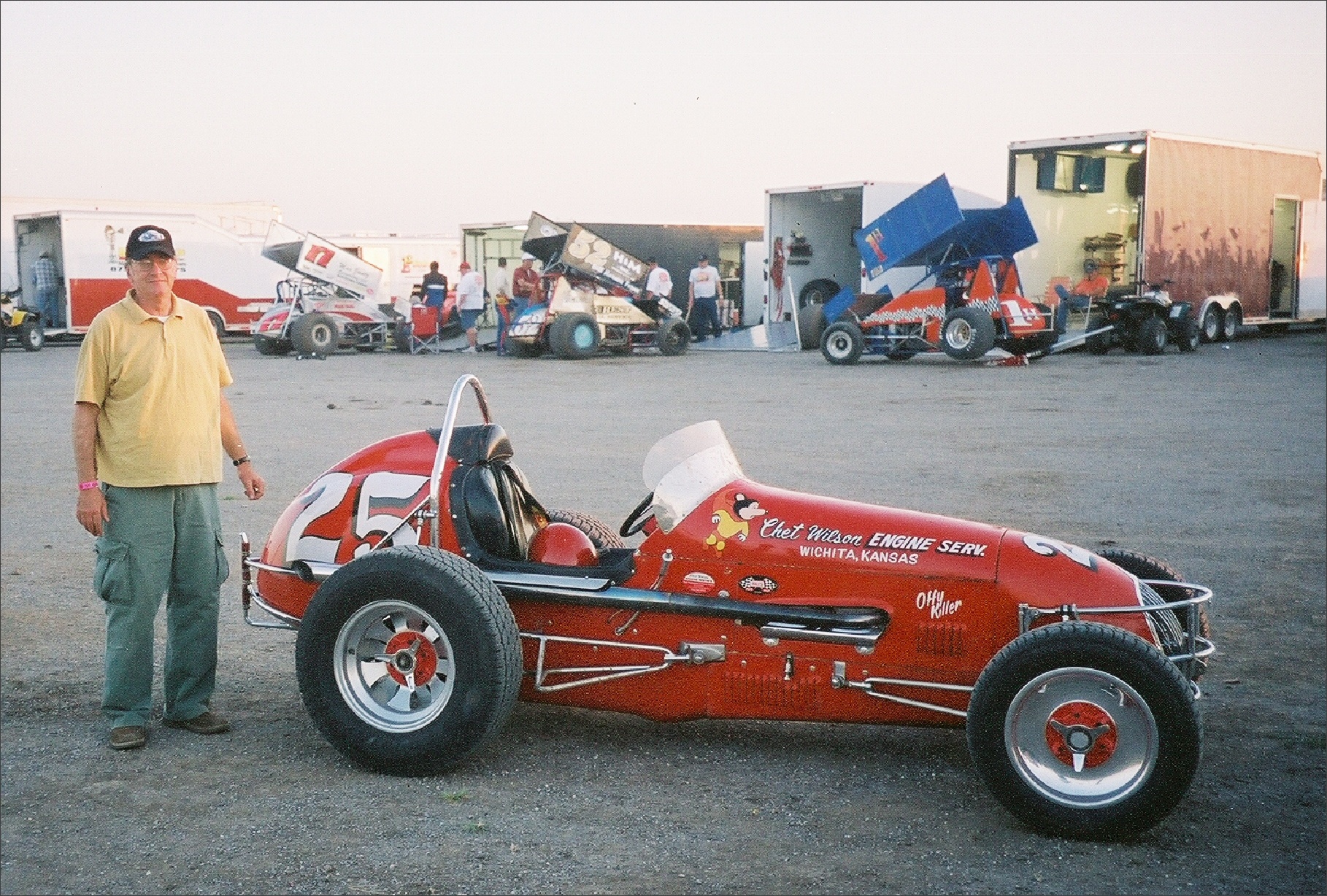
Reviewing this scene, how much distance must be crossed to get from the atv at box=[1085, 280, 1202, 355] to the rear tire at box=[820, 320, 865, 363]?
13.1ft

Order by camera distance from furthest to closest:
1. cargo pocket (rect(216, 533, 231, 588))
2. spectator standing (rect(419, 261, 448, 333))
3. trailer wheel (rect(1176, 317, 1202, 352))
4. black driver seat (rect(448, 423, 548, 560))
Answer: spectator standing (rect(419, 261, 448, 333)) → trailer wheel (rect(1176, 317, 1202, 352)) → cargo pocket (rect(216, 533, 231, 588)) → black driver seat (rect(448, 423, 548, 560))

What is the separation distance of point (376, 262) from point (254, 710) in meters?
34.2

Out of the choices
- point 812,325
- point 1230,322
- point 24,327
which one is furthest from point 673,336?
point 24,327

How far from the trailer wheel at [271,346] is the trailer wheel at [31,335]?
527 centimetres

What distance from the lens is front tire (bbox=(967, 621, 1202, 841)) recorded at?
10.5ft

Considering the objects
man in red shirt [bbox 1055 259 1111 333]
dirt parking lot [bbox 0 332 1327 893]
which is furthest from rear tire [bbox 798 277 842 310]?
dirt parking lot [bbox 0 332 1327 893]

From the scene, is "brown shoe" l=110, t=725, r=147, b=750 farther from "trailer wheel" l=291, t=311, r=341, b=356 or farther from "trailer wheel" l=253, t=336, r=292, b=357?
"trailer wheel" l=253, t=336, r=292, b=357

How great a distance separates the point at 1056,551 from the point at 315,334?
840 inches

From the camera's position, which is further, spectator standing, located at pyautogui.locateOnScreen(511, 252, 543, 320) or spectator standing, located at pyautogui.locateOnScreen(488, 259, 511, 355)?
spectator standing, located at pyautogui.locateOnScreen(511, 252, 543, 320)

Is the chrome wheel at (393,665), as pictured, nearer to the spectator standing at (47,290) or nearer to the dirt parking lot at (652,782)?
the dirt parking lot at (652,782)

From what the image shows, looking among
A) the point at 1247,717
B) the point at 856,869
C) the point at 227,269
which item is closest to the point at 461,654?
the point at 856,869

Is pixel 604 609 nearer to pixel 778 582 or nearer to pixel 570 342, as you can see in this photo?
pixel 778 582

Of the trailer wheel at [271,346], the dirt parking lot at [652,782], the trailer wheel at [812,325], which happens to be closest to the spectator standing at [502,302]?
the trailer wheel at [271,346]

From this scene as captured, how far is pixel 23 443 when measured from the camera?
1129cm
